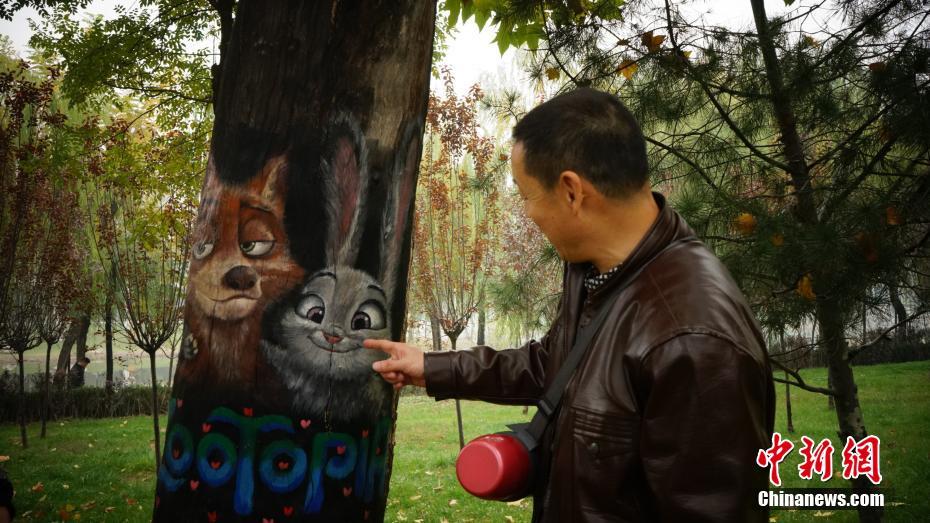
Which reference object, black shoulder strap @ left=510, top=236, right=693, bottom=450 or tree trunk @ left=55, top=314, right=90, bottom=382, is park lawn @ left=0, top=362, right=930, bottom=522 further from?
black shoulder strap @ left=510, top=236, right=693, bottom=450

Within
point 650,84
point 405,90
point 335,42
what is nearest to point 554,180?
point 405,90

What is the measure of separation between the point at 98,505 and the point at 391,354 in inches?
256

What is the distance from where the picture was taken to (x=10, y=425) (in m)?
12.2

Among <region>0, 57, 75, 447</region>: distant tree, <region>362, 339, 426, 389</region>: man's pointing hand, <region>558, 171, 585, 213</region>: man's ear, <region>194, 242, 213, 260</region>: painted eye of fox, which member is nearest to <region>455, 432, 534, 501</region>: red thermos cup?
<region>362, 339, 426, 389</region>: man's pointing hand

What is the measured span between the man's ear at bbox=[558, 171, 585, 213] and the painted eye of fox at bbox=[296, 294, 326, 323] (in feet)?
2.18

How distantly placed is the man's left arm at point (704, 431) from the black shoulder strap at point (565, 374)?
0.78ft

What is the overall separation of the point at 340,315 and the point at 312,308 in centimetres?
8

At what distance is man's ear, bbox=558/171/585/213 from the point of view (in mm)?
1463

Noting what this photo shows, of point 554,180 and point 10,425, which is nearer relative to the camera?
point 554,180

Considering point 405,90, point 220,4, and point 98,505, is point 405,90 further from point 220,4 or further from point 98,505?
point 98,505

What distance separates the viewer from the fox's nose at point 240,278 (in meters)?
1.64

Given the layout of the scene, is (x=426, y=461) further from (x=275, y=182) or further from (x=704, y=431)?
(x=704, y=431)

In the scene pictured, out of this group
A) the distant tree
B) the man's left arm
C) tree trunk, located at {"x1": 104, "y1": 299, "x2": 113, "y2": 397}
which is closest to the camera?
the man's left arm

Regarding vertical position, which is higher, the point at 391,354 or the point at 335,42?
the point at 335,42
